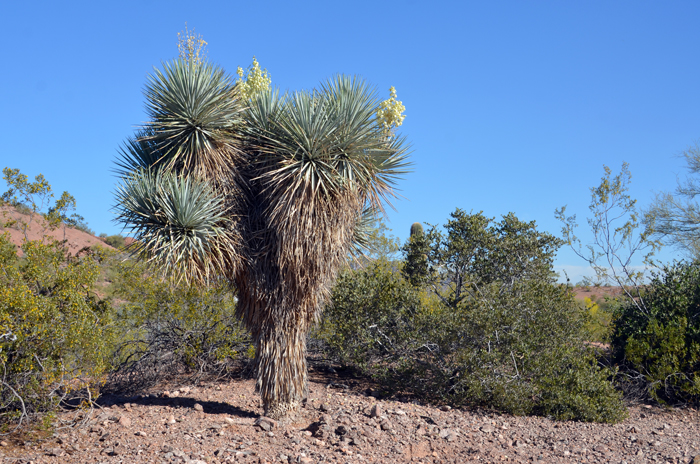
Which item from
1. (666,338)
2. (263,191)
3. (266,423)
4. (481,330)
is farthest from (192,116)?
(666,338)

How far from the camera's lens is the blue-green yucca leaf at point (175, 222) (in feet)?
21.8

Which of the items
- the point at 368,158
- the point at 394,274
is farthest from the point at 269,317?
the point at 394,274

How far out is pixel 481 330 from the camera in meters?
8.76

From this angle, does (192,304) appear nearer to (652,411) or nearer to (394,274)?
(394,274)

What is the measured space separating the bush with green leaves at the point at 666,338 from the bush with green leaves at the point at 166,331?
24.4 feet

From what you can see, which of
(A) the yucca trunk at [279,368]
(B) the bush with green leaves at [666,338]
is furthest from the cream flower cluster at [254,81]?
(B) the bush with green leaves at [666,338]

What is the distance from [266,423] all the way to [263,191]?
3.18 m

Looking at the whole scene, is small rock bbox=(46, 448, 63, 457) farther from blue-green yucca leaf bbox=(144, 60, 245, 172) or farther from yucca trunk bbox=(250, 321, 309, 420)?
blue-green yucca leaf bbox=(144, 60, 245, 172)

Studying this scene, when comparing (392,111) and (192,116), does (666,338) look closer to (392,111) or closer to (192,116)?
(392,111)

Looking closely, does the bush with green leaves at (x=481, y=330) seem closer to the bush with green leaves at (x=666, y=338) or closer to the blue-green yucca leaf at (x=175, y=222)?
the bush with green leaves at (x=666, y=338)

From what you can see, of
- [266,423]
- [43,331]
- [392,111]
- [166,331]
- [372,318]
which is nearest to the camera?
[43,331]

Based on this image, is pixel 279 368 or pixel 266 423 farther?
pixel 279 368

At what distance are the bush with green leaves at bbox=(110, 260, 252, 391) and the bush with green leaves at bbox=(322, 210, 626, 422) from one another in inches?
82.5

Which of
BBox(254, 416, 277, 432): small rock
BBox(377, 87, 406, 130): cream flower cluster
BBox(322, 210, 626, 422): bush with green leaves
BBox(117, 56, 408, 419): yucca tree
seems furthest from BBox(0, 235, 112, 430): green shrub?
BBox(377, 87, 406, 130): cream flower cluster
